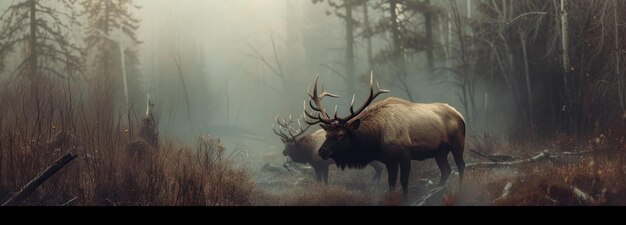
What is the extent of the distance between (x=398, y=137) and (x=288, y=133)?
1546 millimetres

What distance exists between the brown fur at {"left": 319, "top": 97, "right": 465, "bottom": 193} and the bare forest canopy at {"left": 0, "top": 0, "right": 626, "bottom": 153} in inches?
15.3

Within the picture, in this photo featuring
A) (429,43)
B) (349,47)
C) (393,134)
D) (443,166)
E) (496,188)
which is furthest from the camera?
(349,47)

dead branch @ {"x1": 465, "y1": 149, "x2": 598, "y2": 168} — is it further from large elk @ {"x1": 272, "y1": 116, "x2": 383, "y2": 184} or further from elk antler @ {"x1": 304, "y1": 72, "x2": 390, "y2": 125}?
large elk @ {"x1": 272, "y1": 116, "x2": 383, "y2": 184}

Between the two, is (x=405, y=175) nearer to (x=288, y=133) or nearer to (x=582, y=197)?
(x=582, y=197)

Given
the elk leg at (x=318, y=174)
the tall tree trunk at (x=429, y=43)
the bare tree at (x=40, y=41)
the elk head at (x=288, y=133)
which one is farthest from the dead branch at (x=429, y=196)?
the bare tree at (x=40, y=41)

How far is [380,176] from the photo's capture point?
186 inches

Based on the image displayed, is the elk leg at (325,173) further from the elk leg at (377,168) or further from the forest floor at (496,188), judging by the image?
the elk leg at (377,168)

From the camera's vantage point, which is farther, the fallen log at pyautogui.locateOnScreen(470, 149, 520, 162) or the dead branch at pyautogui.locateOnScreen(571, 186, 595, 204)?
the fallen log at pyautogui.locateOnScreen(470, 149, 520, 162)

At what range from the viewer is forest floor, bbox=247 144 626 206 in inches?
162


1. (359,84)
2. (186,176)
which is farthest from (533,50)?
(186,176)

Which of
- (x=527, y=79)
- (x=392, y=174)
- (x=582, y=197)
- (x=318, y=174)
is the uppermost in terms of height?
(x=527, y=79)

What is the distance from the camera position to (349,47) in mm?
5707

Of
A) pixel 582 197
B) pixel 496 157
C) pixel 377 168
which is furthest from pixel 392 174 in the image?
pixel 582 197

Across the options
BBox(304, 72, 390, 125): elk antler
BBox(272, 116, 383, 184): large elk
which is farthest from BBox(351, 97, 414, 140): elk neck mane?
BBox(272, 116, 383, 184): large elk
